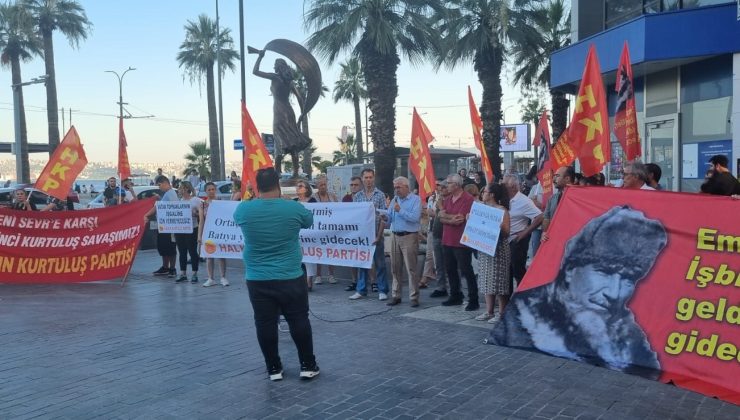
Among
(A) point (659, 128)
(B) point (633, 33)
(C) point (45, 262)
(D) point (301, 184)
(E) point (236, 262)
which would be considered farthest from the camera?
(A) point (659, 128)

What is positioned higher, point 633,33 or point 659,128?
point 633,33

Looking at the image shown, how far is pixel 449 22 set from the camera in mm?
24047

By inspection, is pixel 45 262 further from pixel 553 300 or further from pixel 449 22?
pixel 449 22

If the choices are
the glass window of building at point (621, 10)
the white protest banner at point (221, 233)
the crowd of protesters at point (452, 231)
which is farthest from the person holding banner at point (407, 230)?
the glass window of building at point (621, 10)

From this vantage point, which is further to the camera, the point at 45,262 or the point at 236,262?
the point at 236,262

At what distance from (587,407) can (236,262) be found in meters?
9.18

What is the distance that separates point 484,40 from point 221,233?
53.0 feet

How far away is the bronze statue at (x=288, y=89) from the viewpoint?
15.5 metres

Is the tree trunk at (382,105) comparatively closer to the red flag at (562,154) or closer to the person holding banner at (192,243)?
the person holding banner at (192,243)

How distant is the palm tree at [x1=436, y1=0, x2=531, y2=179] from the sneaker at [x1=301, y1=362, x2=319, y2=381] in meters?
19.1

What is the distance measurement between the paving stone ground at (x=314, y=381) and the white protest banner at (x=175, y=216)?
2660 millimetres

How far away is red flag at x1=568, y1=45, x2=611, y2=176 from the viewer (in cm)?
710

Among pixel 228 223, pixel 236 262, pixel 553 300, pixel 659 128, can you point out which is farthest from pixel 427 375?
pixel 659 128

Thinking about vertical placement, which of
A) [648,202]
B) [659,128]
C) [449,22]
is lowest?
[648,202]
